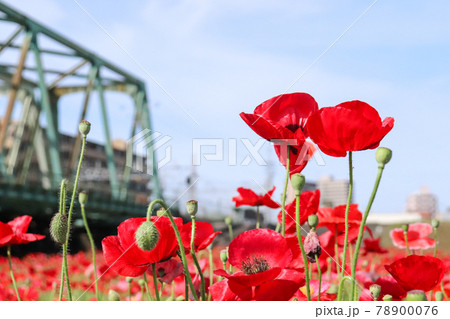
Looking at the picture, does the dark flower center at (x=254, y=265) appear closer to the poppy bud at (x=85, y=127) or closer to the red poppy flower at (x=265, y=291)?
the red poppy flower at (x=265, y=291)

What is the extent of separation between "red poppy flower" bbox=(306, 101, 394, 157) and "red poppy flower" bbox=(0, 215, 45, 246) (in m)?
0.37

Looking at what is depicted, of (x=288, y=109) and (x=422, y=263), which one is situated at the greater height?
(x=288, y=109)

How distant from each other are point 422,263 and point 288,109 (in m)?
0.22

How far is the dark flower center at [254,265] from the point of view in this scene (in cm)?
46

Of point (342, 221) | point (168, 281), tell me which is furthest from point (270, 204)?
point (168, 281)

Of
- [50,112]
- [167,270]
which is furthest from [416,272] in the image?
[50,112]

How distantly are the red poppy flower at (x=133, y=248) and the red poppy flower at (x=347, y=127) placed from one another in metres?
0.17

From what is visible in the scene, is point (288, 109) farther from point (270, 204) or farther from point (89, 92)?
point (89, 92)

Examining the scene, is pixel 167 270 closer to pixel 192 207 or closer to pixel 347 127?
pixel 192 207

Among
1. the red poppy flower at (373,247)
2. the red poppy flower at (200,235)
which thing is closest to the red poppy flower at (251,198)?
the red poppy flower at (200,235)

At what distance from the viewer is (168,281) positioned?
0.59m

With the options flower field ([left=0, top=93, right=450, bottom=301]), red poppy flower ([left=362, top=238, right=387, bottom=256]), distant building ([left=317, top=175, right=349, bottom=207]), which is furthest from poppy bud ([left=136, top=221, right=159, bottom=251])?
red poppy flower ([left=362, top=238, right=387, bottom=256])
